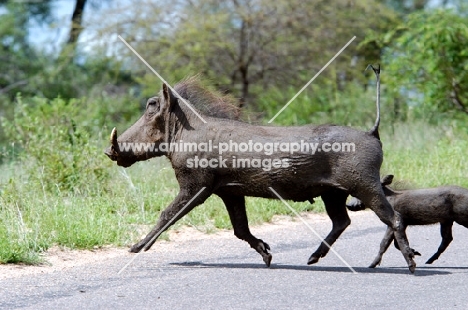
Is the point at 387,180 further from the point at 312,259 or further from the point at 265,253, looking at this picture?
the point at 265,253

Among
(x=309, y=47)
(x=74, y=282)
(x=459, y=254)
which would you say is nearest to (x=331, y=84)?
(x=309, y=47)

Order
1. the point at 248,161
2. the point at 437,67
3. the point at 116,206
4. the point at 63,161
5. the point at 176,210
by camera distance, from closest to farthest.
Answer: the point at 248,161
the point at 176,210
the point at 116,206
the point at 63,161
the point at 437,67

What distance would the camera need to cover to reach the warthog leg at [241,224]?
24.9 ft

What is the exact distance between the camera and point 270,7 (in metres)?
22.8


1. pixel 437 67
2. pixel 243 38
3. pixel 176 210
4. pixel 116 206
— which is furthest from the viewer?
pixel 243 38

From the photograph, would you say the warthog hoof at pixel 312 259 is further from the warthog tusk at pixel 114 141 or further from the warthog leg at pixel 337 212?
the warthog tusk at pixel 114 141

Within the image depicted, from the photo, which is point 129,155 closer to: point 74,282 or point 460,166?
point 74,282

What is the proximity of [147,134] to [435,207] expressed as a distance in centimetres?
265

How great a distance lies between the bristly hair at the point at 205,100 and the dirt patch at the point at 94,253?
4.91ft

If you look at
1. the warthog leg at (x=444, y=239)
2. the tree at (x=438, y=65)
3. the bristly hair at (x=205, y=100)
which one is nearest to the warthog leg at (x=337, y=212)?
the warthog leg at (x=444, y=239)

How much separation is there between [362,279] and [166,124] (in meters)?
2.27

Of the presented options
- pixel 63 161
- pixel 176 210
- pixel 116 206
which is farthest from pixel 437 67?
pixel 176 210

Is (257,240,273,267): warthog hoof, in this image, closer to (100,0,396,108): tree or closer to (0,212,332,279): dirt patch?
(0,212,332,279): dirt patch

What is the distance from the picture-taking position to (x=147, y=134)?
311 inches
